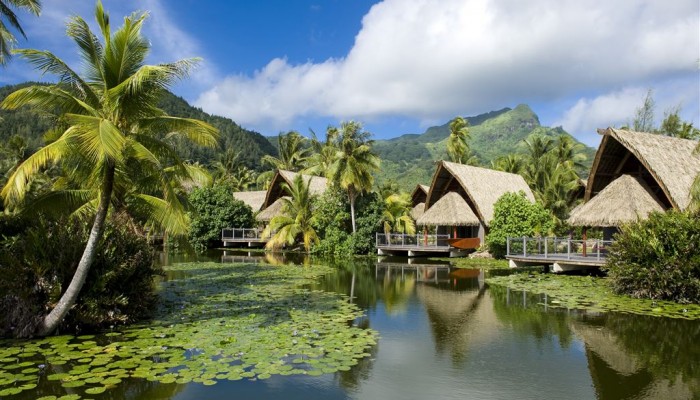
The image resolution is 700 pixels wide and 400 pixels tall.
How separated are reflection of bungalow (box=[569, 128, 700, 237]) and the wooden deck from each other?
3.46 ft

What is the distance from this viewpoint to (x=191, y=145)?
287ft

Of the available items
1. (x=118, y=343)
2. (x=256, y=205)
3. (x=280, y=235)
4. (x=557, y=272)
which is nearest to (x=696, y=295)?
(x=557, y=272)

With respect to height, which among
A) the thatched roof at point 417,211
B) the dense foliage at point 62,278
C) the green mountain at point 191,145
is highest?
the green mountain at point 191,145

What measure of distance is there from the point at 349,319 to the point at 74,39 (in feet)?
24.6

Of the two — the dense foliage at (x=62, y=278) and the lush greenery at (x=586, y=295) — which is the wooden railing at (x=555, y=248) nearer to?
the lush greenery at (x=586, y=295)

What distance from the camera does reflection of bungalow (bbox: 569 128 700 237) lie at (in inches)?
714

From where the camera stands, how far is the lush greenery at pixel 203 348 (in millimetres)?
6523

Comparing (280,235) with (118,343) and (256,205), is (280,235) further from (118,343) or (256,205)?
(118,343)

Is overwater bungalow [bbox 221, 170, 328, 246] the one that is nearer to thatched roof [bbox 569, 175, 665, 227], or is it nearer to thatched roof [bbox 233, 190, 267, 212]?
thatched roof [bbox 233, 190, 267, 212]

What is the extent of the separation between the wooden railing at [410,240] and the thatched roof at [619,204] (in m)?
9.47

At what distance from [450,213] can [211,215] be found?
18196 millimetres

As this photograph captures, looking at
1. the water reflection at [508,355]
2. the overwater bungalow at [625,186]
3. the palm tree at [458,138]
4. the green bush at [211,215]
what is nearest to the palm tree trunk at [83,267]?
the water reflection at [508,355]

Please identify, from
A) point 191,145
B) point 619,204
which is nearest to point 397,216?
point 619,204

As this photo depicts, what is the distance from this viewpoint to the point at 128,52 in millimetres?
7965
